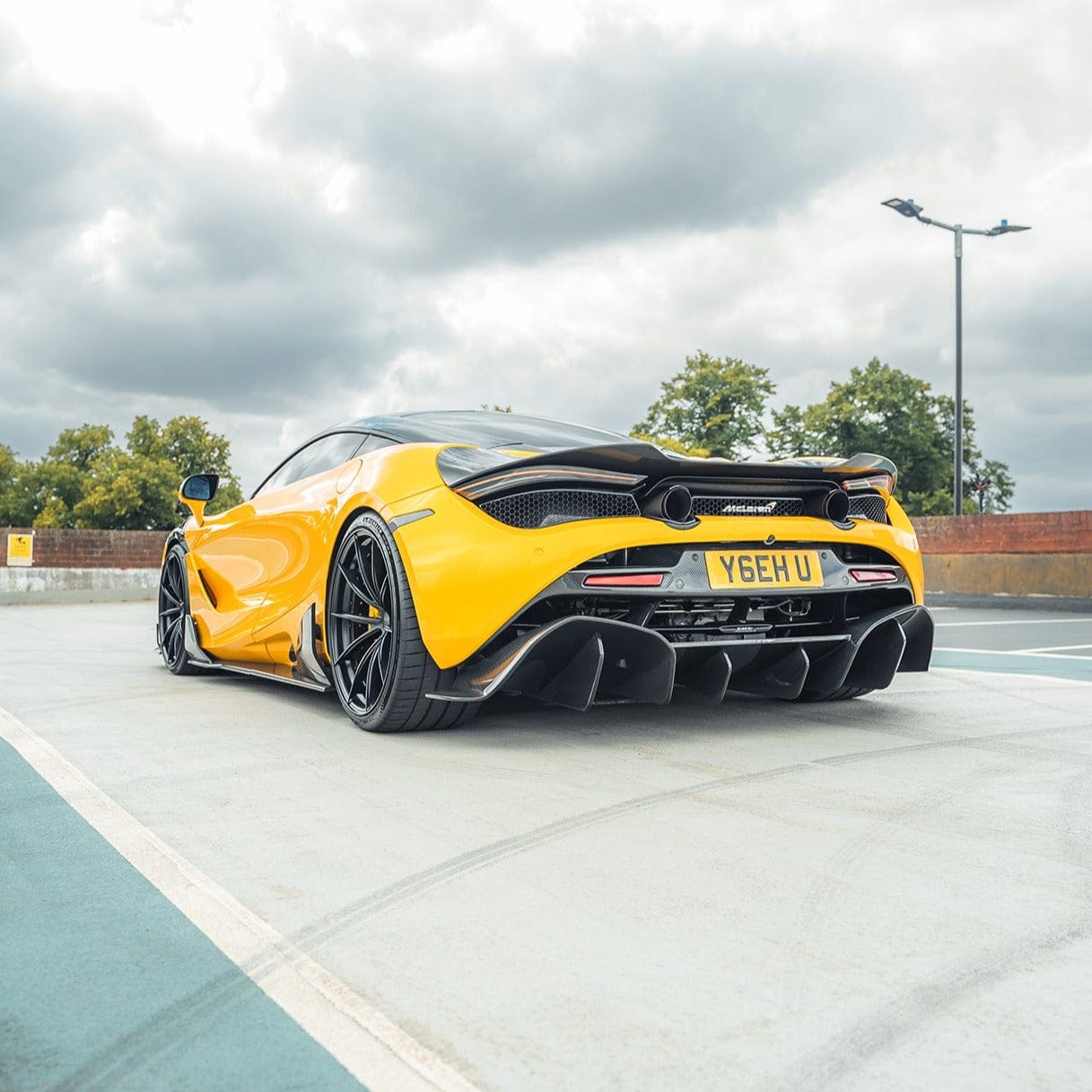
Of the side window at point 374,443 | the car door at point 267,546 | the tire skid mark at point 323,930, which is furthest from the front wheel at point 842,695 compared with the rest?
the car door at point 267,546

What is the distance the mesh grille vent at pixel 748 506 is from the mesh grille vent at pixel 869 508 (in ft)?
1.06

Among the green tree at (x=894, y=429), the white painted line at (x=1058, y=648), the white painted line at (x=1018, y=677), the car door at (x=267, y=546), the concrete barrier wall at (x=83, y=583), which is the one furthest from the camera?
the green tree at (x=894, y=429)

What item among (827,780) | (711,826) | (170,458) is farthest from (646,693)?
(170,458)

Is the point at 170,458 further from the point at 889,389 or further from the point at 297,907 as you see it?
the point at 297,907

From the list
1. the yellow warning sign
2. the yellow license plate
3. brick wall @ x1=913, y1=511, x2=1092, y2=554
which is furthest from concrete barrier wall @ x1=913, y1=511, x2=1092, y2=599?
the yellow warning sign

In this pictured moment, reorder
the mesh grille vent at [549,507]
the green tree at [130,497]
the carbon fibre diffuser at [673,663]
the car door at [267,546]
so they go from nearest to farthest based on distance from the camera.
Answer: the carbon fibre diffuser at [673,663]
the mesh grille vent at [549,507]
the car door at [267,546]
the green tree at [130,497]

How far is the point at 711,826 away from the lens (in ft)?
10.1

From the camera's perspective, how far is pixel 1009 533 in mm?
18703

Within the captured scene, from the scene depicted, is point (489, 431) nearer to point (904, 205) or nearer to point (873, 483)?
point (873, 483)

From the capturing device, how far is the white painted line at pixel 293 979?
167 cm

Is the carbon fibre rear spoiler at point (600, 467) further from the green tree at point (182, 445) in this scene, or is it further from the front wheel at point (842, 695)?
the green tree at point (182, 445)

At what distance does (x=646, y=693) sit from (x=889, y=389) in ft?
190

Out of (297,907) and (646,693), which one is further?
(646,693)

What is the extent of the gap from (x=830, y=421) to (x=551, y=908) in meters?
59.1
